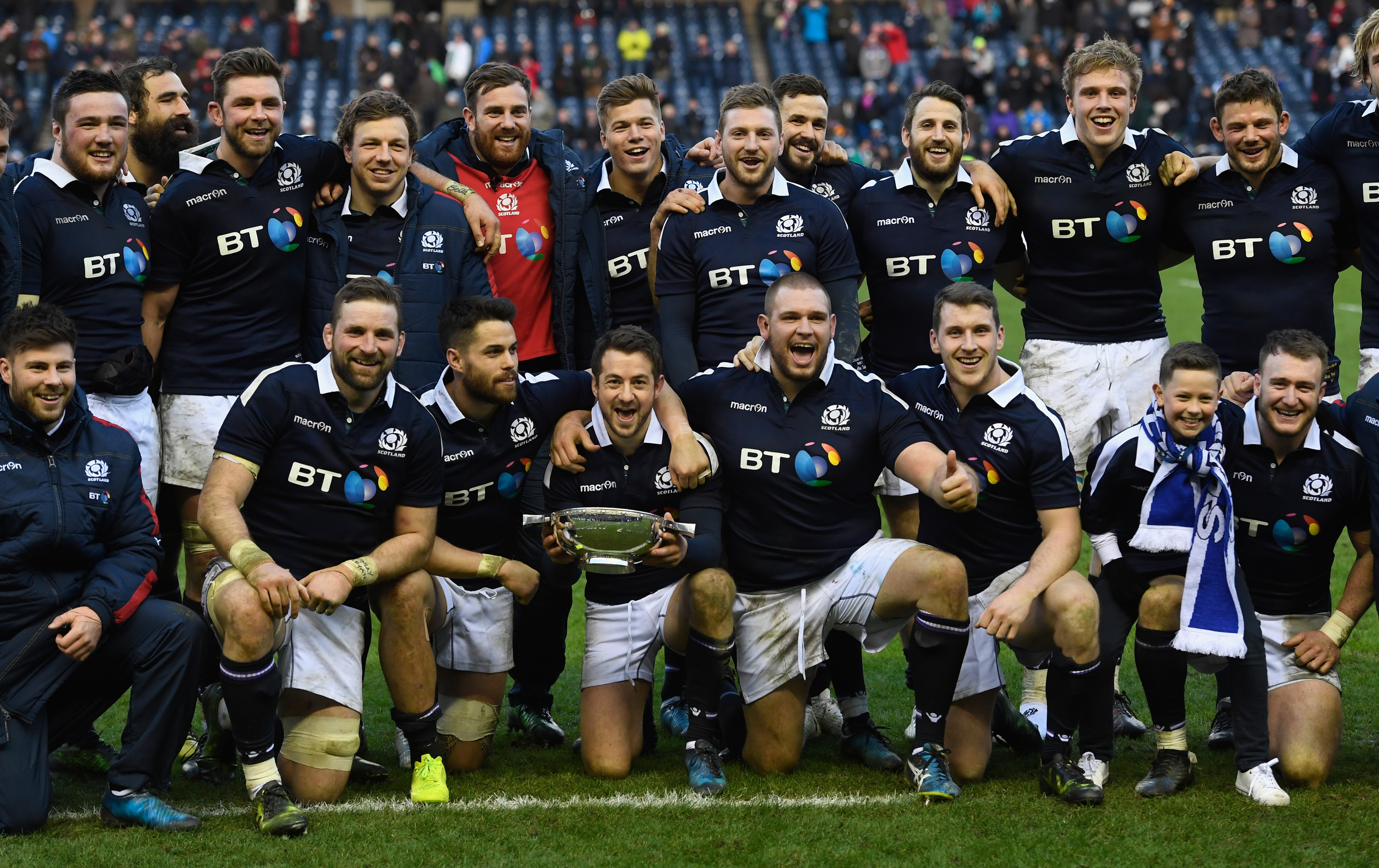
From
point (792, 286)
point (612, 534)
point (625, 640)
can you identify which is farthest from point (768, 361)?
point (625, 640)

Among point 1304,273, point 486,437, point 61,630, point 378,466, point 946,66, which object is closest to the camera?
point 61,630

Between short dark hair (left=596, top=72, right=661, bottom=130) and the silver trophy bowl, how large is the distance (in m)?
2.11

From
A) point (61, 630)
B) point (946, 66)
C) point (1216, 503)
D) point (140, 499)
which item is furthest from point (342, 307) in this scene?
point (946, 66)

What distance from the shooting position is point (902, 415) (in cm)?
592

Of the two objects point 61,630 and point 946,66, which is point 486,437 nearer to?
point 61,630

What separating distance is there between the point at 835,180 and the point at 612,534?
101 inches

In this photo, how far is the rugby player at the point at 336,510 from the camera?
18.4ft

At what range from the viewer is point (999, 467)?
5.82m

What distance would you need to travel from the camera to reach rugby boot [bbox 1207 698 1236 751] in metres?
6.27

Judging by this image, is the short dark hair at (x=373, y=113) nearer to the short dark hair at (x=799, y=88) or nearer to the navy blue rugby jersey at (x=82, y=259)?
the navy blue rugby jersey at (x=82, y=259)

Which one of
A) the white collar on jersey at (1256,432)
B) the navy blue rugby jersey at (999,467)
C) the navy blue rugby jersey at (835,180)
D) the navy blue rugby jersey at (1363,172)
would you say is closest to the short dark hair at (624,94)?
the navy blue rugby jersey at (835,180)

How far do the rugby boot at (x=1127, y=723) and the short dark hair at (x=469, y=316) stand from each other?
316 cm

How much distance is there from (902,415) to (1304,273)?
215 cm

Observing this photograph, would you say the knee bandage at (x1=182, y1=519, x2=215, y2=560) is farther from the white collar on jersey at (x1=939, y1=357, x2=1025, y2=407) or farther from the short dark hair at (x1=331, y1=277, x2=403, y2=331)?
the white collar on jersey at (x1=939, y1=357, x2=1025, y2=407)
